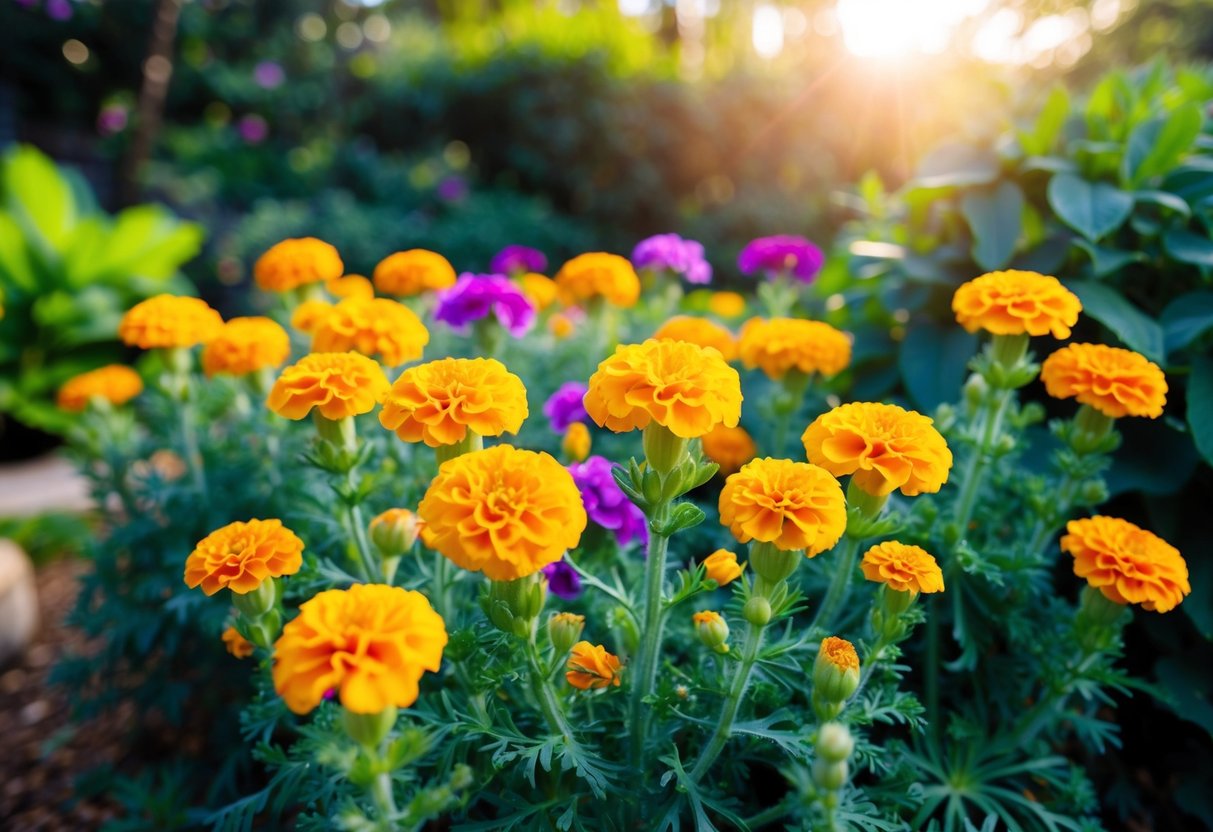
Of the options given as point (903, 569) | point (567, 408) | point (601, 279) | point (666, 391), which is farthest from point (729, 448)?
point (666, 391)

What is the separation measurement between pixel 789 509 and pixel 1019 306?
2.16 ft

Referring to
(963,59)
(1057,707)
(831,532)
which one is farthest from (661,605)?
(963,59)

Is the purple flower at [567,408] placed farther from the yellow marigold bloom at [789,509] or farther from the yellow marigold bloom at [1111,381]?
the yellow marigold bloom at [1111,381]

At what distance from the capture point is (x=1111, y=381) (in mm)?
1261

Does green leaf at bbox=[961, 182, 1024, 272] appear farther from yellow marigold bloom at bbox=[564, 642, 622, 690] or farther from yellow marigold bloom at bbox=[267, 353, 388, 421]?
yellow marigold bloom at bbox=[267, 353, 388, 421]

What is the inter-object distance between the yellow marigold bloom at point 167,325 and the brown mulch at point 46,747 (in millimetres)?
930

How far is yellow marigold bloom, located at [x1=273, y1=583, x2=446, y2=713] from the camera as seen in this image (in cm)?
75

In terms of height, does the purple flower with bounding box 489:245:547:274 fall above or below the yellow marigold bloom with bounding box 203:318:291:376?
below

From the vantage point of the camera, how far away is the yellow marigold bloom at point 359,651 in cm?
75

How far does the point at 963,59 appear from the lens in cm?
645

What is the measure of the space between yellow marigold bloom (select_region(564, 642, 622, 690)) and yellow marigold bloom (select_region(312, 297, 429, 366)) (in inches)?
25.5

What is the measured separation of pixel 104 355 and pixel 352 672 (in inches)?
164

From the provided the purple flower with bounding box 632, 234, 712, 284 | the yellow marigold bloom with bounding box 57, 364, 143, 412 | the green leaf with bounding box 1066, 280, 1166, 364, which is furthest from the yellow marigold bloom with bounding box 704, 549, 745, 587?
the yellow marigold bloom with bounding box 57, 364, 143, 412

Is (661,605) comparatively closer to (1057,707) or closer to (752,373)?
(1057,707)
